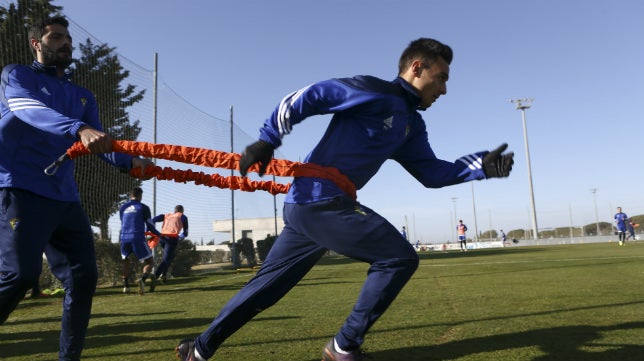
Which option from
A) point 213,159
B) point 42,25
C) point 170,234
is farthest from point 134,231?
point 213,159

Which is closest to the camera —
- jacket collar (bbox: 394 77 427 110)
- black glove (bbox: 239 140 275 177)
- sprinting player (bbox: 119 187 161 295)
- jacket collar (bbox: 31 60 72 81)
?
black glove (bbox: 239 140 275 177)

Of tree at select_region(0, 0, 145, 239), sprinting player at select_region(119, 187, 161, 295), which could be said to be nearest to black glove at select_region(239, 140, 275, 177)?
sprinting player at select_region(119, 187, 161, 295)

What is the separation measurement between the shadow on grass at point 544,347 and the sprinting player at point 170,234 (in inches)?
363

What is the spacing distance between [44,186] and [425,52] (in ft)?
7.98

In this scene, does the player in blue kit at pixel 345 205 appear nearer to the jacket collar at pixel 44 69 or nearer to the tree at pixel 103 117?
the jacket collar at pixel 44 69

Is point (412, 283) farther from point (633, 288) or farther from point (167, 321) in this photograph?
point (167, 321)

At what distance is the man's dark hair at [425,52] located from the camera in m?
2.94

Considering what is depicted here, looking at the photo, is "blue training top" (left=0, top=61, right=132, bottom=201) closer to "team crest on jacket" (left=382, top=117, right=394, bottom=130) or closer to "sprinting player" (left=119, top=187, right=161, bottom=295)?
"team crest on jacket" (left=382, top=117, right=394, bottom=130)

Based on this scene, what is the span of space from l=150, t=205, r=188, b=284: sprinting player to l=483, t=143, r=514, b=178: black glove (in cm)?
985

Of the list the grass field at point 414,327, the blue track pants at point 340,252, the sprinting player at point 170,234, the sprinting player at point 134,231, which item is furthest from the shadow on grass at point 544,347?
the sprinting player at point 170,234

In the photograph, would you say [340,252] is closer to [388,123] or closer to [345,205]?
[345,205]

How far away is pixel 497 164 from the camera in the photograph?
10.2 feet

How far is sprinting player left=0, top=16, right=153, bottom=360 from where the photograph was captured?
264 centimetres

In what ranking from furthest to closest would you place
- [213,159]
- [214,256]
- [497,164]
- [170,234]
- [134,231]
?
[214,256] < [170,234] < [134,231] < [497,164] < [213,159]
